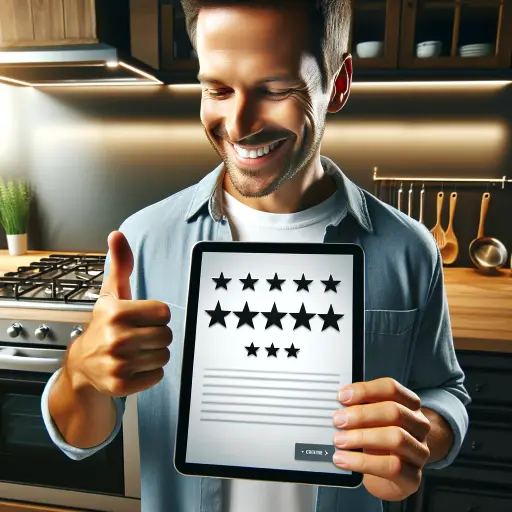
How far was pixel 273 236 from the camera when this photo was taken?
0.89 meters

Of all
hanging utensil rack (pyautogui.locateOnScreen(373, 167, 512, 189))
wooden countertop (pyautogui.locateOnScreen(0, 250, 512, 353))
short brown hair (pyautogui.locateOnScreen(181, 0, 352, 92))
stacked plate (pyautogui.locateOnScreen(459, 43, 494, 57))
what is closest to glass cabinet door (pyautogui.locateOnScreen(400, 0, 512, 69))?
stacked plate (pyautogui.locateOnScreen(459, 43, 494, 57))

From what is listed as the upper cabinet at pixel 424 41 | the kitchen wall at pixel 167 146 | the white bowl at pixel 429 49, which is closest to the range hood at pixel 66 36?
the upper cabinet at pixel 424 41

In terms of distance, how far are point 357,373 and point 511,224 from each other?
161cm

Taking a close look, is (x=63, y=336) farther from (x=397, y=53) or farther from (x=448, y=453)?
(x=397, y=53)

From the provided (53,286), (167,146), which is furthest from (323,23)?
(167,146)

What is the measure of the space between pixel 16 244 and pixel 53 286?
0.78 metres

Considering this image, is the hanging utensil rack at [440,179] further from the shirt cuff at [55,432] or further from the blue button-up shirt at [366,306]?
the shirt cuff at [55,432]

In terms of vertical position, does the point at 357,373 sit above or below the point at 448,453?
above

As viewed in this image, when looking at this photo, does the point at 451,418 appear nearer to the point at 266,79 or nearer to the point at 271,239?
the point at 271,239

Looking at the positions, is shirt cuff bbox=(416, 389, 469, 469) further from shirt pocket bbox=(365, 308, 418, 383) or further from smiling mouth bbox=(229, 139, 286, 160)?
smiling mouth bbox=(229, 139, 286, 160)

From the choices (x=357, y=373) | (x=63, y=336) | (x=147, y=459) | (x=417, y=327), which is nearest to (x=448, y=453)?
(x=417, y=327)

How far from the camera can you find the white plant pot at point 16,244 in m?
2.07

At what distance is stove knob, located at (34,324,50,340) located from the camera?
4.66ft

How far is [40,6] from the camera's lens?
1.47m
